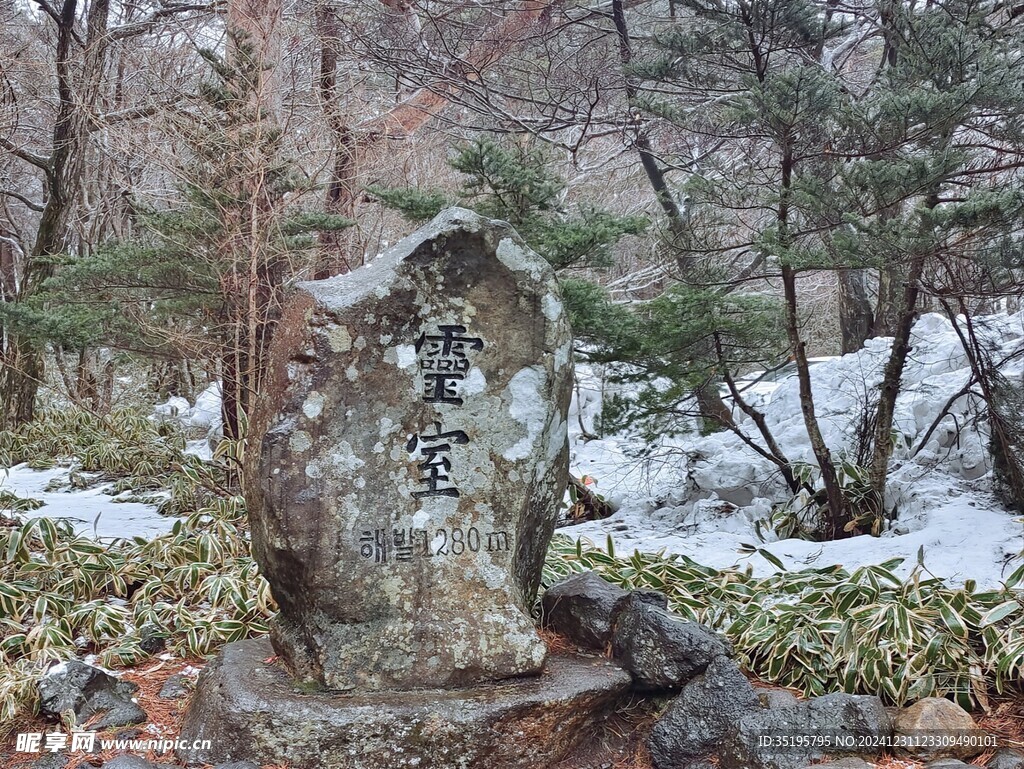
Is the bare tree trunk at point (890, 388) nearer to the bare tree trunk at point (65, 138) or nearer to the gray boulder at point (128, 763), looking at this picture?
the gray boulder at point (128, 763)

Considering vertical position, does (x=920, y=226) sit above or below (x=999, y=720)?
above

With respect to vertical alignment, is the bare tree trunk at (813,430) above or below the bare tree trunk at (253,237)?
below

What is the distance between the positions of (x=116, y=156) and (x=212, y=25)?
1786mm

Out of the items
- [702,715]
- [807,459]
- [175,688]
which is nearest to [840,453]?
[807,459]

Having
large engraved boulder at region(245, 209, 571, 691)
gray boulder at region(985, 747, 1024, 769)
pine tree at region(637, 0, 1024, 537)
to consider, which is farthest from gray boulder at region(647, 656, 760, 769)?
pine tree at region(637, 0, 1024, 537)

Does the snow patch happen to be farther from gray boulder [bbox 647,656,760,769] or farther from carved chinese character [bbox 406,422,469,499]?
gray boulder [bbox 647,656,760,769]

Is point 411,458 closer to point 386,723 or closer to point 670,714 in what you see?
point 386,723

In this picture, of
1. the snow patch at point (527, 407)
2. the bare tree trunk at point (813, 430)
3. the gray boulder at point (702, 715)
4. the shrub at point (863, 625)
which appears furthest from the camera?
the bare tree trunk at point (813, 430)

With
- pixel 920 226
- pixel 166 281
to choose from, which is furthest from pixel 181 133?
pixel 920 226

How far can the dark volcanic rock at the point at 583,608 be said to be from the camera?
12.1 feet

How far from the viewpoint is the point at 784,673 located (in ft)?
12.6

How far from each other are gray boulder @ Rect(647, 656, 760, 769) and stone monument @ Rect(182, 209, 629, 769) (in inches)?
9.4

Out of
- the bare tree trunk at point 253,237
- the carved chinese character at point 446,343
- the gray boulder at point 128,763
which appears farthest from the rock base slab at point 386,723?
the bare tree trunk at point 253,237

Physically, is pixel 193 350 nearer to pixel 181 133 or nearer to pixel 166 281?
pixel 166 281
